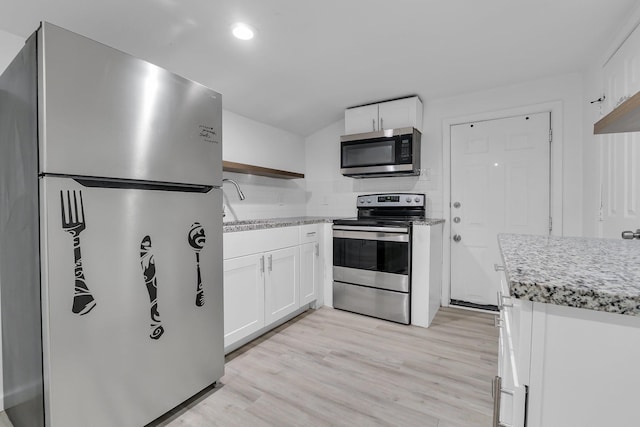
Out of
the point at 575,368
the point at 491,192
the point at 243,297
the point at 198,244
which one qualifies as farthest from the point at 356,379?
the point at 491,192

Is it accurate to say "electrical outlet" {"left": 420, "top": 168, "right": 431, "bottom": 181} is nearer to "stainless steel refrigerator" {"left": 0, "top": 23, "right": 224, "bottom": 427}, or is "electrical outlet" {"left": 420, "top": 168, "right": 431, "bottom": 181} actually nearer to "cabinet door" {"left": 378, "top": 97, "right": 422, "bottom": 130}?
"cabinet door" {"left": 378, "top": 97, "right": 422, "bottom": 130}

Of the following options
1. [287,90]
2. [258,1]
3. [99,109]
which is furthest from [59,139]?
[287,90]

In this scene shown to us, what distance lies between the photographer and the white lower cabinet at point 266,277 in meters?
2.02

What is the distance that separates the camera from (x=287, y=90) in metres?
2.74

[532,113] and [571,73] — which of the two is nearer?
[571,73]

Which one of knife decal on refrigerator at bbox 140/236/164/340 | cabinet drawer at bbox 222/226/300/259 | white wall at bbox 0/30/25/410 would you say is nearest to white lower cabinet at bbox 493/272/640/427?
knife decal on refrigerator at bbox 140/236/164/340

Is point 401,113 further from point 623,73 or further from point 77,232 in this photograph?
point 77,232

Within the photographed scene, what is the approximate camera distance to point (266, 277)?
233cm

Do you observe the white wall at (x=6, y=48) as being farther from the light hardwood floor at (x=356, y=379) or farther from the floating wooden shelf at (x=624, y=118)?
the floating wooden shelf at (x=624, y=118)

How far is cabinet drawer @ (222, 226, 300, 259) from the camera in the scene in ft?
6.54

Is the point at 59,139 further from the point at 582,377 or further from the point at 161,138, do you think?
the point at 582,377

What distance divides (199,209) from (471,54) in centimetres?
226

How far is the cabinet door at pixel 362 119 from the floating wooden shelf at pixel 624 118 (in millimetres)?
2161

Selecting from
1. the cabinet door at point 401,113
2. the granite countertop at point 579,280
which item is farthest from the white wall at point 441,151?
the granite countertop at point 579,280
